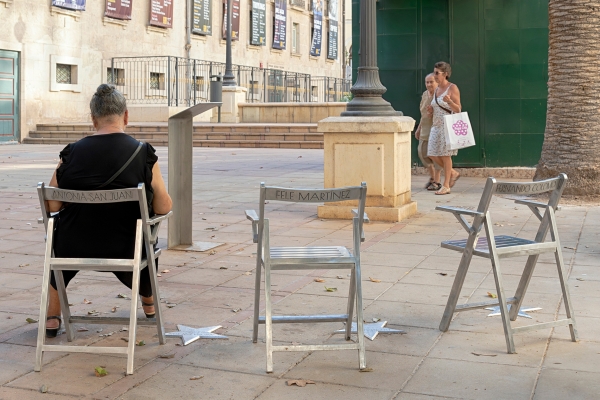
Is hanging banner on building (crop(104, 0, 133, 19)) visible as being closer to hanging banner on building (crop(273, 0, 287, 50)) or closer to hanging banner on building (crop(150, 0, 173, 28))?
hanging banner on building (crop(150, 0, 173, 28))

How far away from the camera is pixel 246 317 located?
5.17 m

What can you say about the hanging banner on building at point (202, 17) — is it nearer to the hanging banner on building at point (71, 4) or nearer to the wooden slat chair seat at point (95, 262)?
the hanging banner on building at point (71, 4)

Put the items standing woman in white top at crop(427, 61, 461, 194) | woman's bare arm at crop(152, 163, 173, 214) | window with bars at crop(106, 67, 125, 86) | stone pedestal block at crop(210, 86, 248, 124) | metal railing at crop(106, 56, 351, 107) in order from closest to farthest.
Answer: woman's bare arm at crop(152, 163, 173, 214) < standing woman in white top at crop(427, 61, 461, 194) < window with bars at crop(106, 67, 125, 86) < stone pedestal block at crop(210, 86, 248, 124) < metal railing at crop(106, 56, 351, 107)

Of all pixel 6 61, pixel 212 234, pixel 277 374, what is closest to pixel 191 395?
pixel 277 374

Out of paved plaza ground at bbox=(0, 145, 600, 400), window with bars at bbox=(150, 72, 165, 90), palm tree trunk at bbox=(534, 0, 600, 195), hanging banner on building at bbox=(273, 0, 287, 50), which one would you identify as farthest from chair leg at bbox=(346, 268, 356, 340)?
hanging banner on building at bbox=(273, 0, 287, 50)

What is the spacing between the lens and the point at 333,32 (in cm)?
4897

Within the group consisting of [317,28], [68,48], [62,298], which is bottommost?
[62,298]

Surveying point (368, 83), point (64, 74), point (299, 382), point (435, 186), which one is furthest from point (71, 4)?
point (299, 382)

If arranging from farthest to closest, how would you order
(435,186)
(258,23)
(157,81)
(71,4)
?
(258,23)
(157,81)
(71,4)
(435,186)

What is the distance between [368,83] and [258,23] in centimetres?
3100

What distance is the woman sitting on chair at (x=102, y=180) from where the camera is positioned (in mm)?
4422

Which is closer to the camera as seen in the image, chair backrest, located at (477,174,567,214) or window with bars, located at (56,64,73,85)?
chair backrest, located at (477,174,567,214)

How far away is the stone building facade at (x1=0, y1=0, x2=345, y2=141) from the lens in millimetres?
25578

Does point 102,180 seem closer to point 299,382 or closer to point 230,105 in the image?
point 299,382
